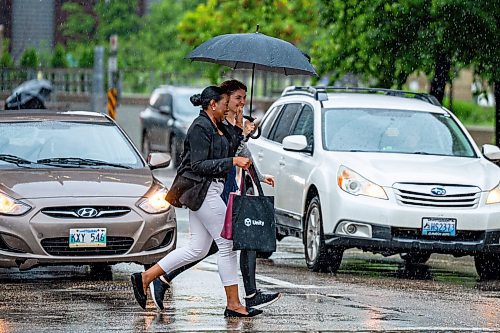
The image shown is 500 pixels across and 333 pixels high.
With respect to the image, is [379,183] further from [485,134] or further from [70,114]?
[485,134]

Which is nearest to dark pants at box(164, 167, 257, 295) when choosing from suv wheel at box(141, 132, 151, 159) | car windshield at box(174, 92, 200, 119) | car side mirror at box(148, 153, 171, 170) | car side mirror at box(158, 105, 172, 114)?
car side mirror at box(148, 153, 171, 170)

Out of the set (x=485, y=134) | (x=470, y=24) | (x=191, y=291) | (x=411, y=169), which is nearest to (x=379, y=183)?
(x=411, y=169)

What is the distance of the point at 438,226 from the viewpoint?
13641mm

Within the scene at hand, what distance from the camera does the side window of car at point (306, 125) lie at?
596 inches

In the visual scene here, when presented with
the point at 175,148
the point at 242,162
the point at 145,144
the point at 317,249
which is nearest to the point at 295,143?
the point at 317,249

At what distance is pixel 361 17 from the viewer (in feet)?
68.0

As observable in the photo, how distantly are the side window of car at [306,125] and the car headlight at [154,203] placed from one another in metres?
2.44

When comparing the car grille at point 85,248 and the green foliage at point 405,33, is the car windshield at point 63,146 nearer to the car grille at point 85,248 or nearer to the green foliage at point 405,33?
the car grille at point 85,248

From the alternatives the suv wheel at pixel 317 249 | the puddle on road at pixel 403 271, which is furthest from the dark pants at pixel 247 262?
the puddle on road at pixel 403 271

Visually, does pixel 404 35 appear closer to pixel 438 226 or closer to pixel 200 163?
pixel 438 226

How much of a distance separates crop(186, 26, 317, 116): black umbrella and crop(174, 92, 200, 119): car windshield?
20.0m

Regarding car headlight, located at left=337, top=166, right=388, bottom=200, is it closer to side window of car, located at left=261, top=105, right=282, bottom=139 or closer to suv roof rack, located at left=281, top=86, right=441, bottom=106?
suv roof rack, located at left=281, top=86, right=441, bottom=106

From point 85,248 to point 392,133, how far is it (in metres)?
3.98

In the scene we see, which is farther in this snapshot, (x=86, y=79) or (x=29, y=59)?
(x=29, y=59)
